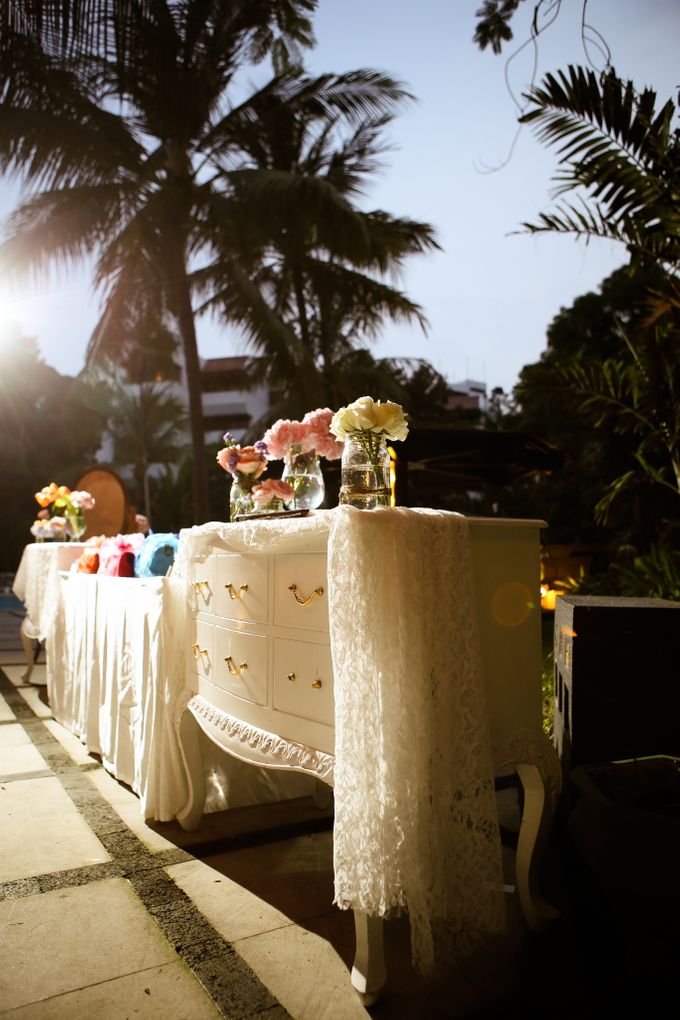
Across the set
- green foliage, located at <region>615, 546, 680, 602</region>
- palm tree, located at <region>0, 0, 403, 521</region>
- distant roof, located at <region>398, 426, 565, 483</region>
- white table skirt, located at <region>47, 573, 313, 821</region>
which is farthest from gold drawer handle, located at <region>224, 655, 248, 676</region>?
palm tree, located at <region>0, 0, 403, 521</region>

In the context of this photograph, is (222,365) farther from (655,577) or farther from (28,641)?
(655,577)

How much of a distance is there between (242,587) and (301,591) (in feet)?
1.04

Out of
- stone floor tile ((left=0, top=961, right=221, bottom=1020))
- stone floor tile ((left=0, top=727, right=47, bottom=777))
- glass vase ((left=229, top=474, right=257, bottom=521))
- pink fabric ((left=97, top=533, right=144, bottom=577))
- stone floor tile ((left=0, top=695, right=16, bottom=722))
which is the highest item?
glass vase ((left=229, top=474, right=257, bottom=521))

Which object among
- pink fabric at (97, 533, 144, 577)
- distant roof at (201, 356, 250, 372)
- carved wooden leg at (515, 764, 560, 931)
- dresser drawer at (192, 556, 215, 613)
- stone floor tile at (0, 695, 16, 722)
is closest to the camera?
carved wooden leg at (515, 764, 560, 931)

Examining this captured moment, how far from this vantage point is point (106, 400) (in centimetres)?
2427

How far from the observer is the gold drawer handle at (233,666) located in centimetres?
201

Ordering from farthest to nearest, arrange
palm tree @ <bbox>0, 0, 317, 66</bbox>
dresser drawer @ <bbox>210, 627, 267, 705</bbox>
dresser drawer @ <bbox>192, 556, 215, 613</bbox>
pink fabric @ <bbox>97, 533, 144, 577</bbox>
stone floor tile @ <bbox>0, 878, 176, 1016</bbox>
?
palm tree @ <bbox>0, 0, 317, 66</bbox>, pink fabric @ <bbox>97, 533, 144, 577</bbox>, dresser drawer @ <bbox>192, 556, 215, 613</bbox>, dresser drawer @ <bbox>210, 627, 267, 705</bbox>, stone floor tile @ <bbox>0, 878, 176, 1016</bbox>

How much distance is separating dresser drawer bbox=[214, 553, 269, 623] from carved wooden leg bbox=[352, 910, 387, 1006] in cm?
76

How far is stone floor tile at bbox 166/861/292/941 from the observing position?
73.6 inches

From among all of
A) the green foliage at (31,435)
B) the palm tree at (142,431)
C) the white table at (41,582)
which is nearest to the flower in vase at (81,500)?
the white table at (41,582)

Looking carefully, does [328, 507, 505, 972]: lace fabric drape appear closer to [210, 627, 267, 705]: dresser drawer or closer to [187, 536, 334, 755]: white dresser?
[187, 536, 334, 755]: white dresser

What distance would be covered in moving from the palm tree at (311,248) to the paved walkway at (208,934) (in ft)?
23.5

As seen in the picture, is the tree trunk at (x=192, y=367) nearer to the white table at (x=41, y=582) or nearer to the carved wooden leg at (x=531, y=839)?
the white table at (x=41, y=582)

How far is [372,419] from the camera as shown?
6.18 ft
